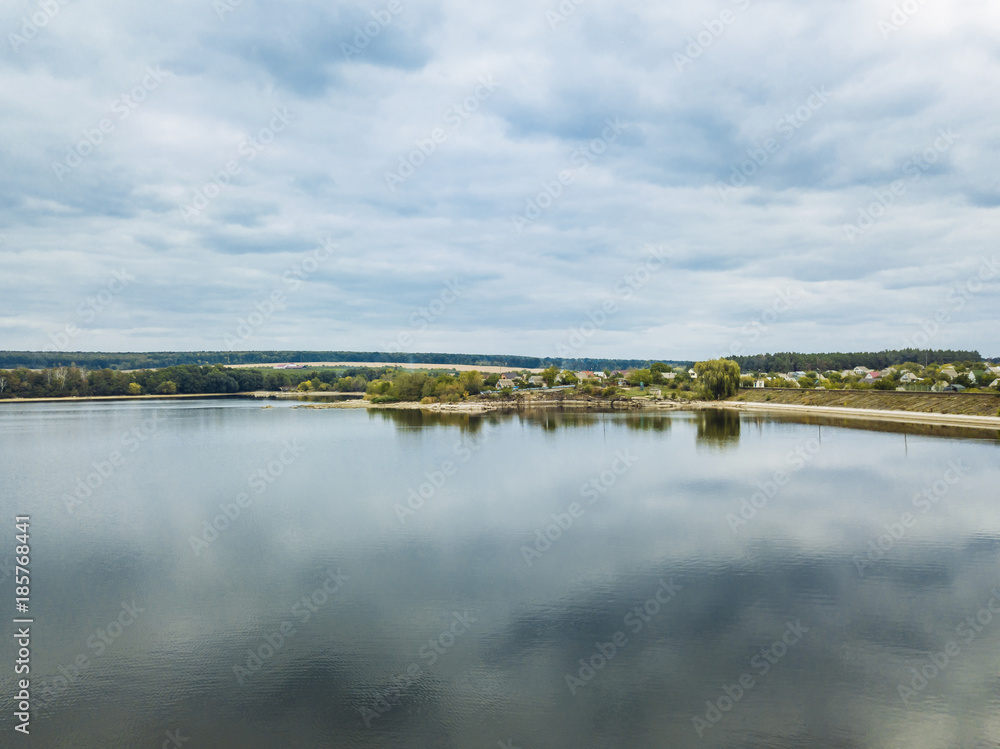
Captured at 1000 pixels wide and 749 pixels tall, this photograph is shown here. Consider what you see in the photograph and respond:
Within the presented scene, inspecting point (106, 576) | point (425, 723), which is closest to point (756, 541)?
point (425, 723)

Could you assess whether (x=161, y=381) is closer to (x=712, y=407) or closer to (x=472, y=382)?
(x=472, y=382)

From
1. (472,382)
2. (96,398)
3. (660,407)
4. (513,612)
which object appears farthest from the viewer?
(96,398)

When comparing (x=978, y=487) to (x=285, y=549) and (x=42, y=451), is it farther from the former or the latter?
(x=42, y=451)

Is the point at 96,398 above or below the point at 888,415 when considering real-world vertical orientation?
above
